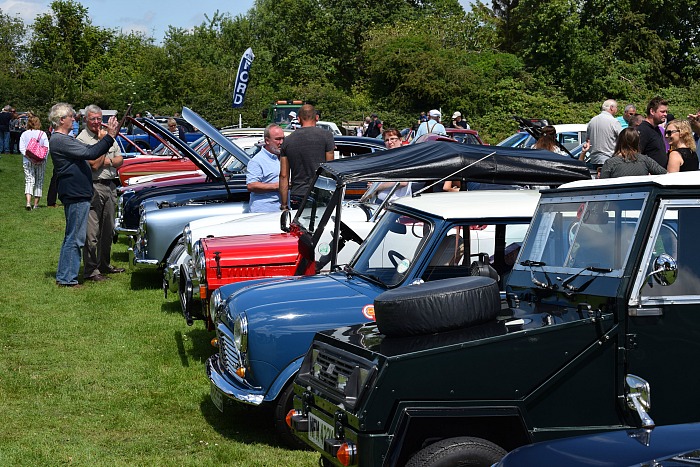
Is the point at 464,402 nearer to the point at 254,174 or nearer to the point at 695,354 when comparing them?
the point at 695,354

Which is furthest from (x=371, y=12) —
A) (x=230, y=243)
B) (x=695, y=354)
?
(x=695, y=354)

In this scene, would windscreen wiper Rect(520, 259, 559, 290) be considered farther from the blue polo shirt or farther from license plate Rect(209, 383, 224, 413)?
the blue polo shirt

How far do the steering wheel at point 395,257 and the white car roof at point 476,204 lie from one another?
0.35m

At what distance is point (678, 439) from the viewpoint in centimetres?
349

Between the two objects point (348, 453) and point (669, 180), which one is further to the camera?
point (669, 180)

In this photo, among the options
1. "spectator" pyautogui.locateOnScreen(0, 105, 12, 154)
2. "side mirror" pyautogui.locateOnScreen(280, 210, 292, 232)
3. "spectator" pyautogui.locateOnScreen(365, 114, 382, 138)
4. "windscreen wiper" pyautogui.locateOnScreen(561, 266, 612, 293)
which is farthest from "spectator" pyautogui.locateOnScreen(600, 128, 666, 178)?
"spectator" pyautogui.locateOnScreen(0, 105, 12, 154)

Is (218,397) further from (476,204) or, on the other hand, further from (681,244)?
(681,244)

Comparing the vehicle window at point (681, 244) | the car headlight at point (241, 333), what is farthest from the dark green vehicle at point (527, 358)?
the car headlight at point (241, 333)

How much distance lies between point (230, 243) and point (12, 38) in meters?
84.1

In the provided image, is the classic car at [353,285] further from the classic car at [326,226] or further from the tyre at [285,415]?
the classic car at [326,226]

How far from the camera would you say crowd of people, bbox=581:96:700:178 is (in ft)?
30.0

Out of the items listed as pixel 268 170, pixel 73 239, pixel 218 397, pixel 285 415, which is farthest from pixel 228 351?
pixel 73 239

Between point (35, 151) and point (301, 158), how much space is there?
41.5 ft

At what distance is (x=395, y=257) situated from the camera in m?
6.54
